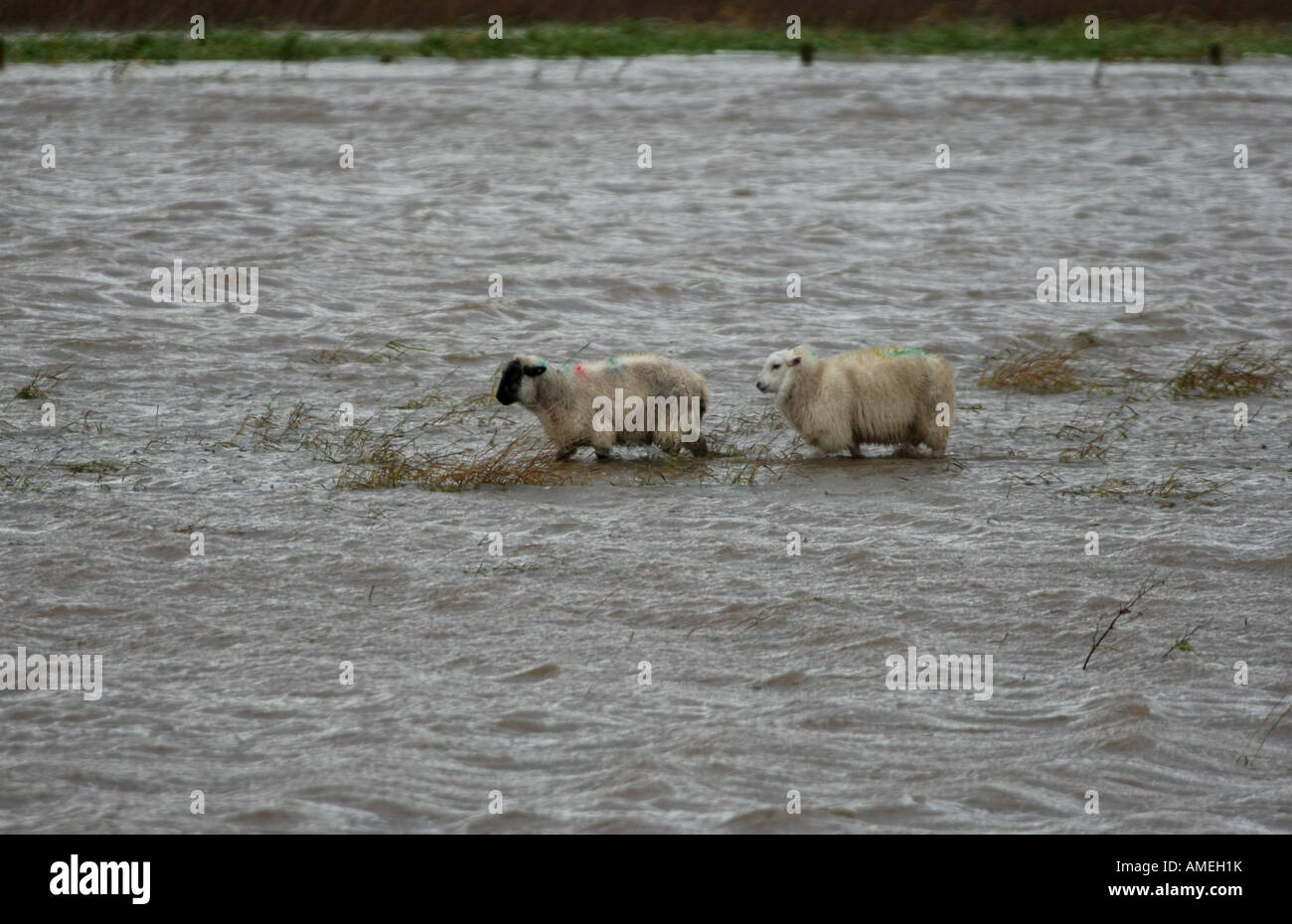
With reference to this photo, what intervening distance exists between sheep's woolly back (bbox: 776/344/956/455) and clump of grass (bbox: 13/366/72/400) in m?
5.83

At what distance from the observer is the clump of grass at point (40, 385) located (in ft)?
42.1

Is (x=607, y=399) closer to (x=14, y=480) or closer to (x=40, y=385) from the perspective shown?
(x=14, y=480)

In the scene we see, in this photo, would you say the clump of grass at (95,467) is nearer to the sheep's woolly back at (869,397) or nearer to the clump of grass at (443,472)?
the clump of grass at (443,472)

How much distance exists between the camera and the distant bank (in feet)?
93.1

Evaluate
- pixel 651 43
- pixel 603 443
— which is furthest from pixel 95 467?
pixel 651 43

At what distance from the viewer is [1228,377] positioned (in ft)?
45.0

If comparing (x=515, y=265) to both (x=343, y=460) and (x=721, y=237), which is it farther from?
(x=343, y=460)

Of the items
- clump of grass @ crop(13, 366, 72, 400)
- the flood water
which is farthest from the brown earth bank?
clump of grass @ crop(13, 366, 72, 400)

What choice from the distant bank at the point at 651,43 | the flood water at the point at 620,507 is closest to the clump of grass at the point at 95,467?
the flood water at the point at 620,507

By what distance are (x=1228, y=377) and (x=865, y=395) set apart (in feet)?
14.2

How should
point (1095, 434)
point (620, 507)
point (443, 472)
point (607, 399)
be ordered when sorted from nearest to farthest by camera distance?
point (620, 507) < point (443, 472) < point (607, 399) < point (1095, 434)

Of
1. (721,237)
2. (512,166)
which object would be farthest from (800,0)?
(721,237)

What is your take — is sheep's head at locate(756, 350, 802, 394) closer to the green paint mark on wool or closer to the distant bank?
the green paint mark on wool
